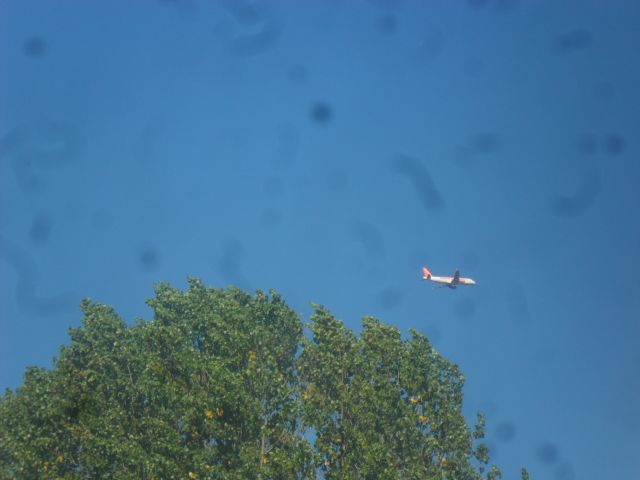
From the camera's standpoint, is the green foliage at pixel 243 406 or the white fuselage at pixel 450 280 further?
the white fuselage at pixel 450 280

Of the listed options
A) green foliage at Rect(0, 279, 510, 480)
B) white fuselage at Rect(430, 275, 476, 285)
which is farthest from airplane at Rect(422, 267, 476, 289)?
green foliage at Rect(0, 279, 510, 480)

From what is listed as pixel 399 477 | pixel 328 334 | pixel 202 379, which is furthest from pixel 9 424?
pixel 399 477

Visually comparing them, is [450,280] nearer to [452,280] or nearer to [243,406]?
[452,280]

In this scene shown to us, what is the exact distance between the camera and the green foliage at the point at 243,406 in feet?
122

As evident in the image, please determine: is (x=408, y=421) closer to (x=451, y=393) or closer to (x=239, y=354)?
(x=451, y=393)

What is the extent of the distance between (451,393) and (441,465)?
340 cm

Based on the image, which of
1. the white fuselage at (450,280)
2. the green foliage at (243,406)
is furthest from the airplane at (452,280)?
the green foliage at (243,406)

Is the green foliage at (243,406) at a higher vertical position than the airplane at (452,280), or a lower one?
lower

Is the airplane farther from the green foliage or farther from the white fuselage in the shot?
the green foliage

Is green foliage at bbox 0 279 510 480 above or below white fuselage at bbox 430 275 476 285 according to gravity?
below

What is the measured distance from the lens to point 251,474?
121 feet

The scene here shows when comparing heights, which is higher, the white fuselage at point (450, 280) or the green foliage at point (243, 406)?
the white fuselage at point (450, 280)

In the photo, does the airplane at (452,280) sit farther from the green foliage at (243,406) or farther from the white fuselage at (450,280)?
the green foliage at (243,406)

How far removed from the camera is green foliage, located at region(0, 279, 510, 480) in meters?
37.2
